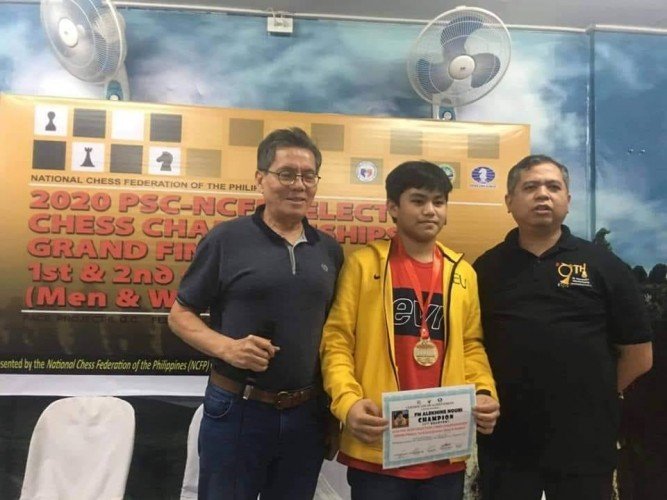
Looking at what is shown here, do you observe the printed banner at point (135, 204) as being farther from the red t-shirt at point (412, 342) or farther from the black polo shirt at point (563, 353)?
the red t-shirt at point (412, 342)

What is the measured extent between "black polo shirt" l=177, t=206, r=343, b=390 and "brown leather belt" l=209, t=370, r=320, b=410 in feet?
0.07

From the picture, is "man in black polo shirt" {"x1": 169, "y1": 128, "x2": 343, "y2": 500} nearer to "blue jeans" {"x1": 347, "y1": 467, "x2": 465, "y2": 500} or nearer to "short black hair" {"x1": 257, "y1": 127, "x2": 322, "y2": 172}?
"short black hair" {"x1": 257, "y1": 127, "x2": 322, "y2": 172}

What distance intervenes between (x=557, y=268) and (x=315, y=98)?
178 cm

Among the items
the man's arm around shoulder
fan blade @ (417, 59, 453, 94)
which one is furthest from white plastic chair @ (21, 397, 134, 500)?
fan blade @ (417, 59, 453, 94)

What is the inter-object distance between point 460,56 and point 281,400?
2.09 meters

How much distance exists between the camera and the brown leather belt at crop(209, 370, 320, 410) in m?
1.64

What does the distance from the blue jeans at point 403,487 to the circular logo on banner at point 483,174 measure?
1.70 m

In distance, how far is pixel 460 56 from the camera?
2727 millimetres

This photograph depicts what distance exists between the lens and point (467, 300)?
5.74 ft

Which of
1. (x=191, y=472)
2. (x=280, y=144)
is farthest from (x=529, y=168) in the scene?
(x=191, y=472)

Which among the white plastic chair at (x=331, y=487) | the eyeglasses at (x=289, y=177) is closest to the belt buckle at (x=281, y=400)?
the eyeglasses at (x=289, y=177)

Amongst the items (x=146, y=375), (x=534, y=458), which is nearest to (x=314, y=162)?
(x=534, y=458)

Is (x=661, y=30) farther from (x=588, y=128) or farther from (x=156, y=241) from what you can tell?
(x=156, y=241)

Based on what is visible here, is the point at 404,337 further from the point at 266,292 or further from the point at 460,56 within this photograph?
the point at 460,56
